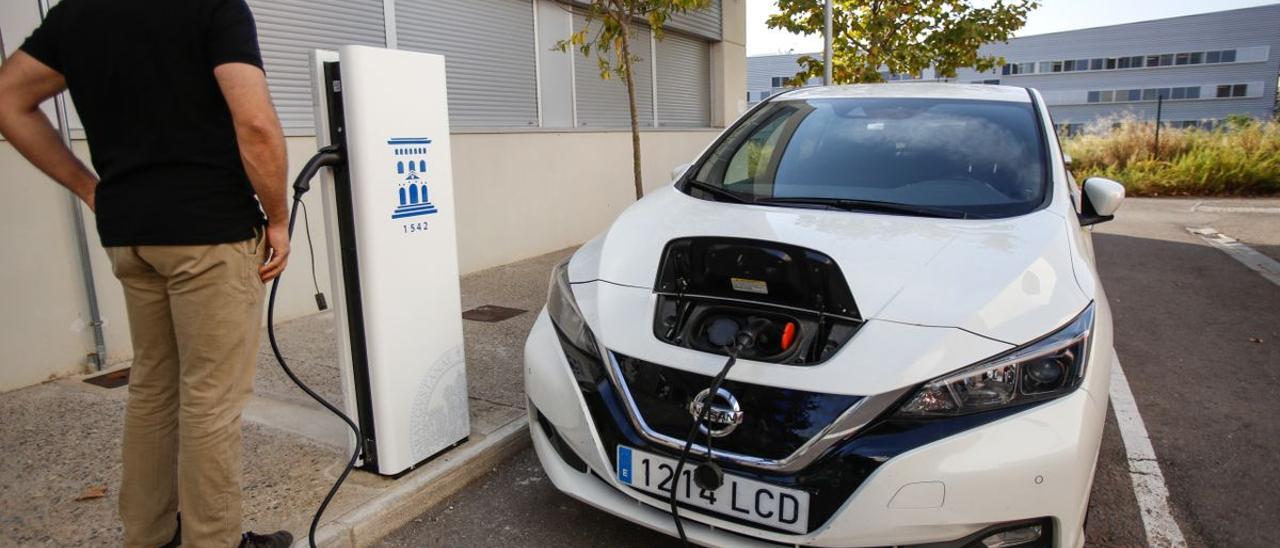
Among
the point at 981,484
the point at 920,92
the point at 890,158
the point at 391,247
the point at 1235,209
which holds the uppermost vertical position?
the point at 920,92

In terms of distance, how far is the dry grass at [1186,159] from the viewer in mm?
15859

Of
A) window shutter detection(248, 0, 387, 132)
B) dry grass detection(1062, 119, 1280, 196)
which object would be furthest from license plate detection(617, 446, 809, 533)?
dry grass detection(1062, 119, 1280, 196)

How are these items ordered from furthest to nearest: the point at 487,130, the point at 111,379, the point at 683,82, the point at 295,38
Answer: the point at 683,82 → the point at 487,130 → the point at 295,38 → the point at 111,379

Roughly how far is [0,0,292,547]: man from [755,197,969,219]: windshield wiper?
6.21ft

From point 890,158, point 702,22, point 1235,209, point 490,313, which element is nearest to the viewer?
point 890,158

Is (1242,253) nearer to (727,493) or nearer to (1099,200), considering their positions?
(1099,200)

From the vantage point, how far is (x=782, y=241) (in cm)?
249

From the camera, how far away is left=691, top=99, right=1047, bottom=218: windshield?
3074 mm

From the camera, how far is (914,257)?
244 centimetres

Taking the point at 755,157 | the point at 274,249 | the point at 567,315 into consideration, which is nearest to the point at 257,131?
the point at 274,249

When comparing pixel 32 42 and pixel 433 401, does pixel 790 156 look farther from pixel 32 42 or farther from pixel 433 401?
pixel 32 42

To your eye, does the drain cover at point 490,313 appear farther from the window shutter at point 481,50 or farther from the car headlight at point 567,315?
the car headlight at point 567,315

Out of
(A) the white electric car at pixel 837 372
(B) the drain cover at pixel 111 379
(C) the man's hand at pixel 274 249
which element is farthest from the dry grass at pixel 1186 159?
(C) the man's hand at pixel 274 249

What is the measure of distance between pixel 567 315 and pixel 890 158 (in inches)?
65.1
